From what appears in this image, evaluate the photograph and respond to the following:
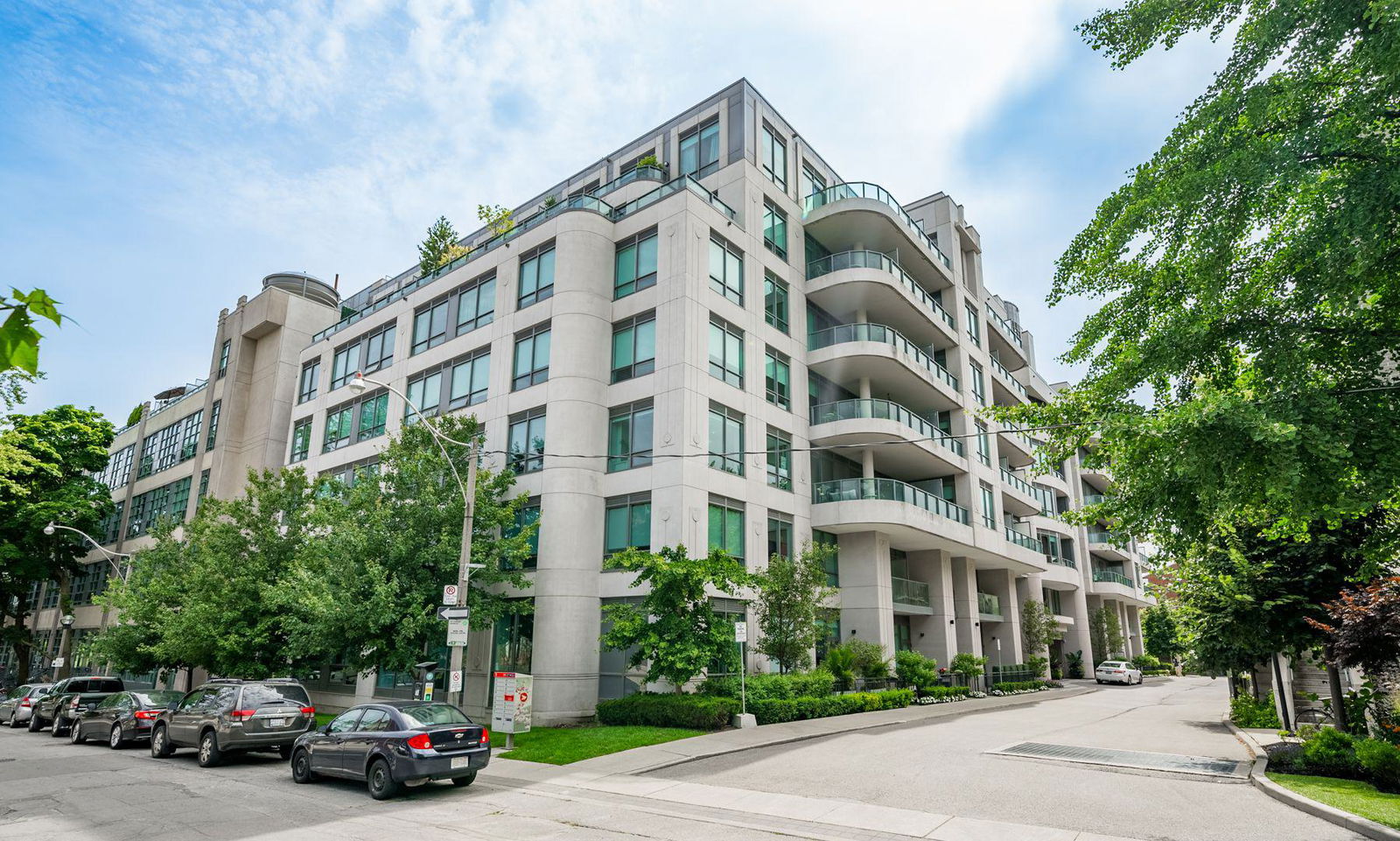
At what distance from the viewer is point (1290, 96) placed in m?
10.2

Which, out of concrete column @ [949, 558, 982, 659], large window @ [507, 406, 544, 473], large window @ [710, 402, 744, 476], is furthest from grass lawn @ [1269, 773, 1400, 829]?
concrete column @ [949, 558, 982, 659]

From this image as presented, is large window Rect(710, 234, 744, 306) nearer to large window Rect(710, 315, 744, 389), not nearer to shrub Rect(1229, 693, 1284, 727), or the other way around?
large window Rect(710, 315, 744, 389)

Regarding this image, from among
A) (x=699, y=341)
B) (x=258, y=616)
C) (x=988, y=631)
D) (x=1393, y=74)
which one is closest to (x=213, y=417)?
(x=258, y=616)

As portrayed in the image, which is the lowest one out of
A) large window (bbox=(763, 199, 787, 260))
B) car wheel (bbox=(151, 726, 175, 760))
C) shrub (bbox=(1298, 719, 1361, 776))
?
car wheel (bbox=(151, 726, 175, 760))

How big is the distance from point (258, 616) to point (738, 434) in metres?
17.7

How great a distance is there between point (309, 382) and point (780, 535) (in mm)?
26288

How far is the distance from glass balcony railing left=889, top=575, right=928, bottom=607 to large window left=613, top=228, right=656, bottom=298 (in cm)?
1530

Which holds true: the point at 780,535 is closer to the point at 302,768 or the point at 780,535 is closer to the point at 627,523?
the point at 627,523

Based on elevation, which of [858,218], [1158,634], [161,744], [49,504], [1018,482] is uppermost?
[858,218]

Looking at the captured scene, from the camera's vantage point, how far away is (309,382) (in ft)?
132

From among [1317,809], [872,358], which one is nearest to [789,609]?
[872,358]

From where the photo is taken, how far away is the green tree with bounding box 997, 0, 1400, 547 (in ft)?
31.4

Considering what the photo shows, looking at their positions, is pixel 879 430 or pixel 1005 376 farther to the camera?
pixel 1005 376

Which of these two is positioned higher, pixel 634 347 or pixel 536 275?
pixel 536 275
